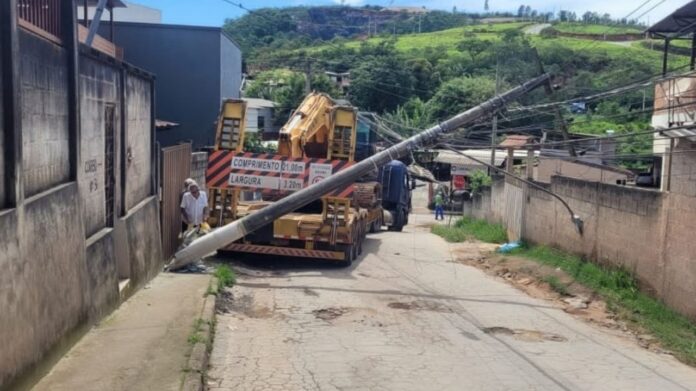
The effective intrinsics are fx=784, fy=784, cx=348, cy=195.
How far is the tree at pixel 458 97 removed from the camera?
55.1 metres

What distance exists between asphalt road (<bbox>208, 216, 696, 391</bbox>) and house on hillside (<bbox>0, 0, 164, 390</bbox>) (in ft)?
5.45

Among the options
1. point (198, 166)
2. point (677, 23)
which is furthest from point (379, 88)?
point (677, 23)

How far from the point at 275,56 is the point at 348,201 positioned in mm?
61237

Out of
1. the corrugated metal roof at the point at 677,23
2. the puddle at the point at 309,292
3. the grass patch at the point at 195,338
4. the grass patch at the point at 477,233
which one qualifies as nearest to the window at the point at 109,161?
the grass patch at the point at 195,338

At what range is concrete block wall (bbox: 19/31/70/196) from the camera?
6758mm

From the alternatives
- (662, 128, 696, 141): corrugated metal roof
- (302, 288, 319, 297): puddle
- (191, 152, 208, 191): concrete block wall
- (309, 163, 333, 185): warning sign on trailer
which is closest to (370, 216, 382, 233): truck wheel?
(191, 152, 208, 191): concrete block wall

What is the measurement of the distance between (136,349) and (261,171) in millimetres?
7921

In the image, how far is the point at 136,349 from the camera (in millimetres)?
8305

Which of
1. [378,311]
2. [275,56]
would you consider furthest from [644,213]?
[275,56]

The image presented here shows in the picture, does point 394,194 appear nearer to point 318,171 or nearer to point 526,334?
point 318,171

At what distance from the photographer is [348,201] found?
51.4ft

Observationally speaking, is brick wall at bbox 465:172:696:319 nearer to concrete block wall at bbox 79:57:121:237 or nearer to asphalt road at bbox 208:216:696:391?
asphalt road at bbox 208:216:696:391

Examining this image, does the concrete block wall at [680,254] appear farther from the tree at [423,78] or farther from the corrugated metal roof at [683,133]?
the tree at [423,78]

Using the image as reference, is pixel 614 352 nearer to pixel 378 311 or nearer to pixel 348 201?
pixel 378 311
